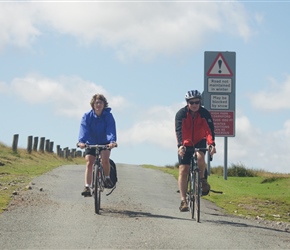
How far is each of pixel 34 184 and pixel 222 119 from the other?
24.3 ft

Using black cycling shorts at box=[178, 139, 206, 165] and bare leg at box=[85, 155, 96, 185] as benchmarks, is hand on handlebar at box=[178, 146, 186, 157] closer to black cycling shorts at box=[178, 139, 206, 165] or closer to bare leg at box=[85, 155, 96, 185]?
black cycling shorts at box=[178, 139, 206, 165]

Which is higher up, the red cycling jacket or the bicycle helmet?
the bicycle helmet

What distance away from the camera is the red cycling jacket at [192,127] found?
11.9m

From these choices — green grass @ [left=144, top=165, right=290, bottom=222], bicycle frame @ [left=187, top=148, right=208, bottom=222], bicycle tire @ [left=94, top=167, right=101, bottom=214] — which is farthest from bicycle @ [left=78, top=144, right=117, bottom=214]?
green grass @ [left=144, top=165, right=290, bottom=222]

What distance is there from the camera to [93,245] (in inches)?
357

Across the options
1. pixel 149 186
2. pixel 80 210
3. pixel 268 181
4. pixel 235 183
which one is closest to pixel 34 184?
pixel 149 186

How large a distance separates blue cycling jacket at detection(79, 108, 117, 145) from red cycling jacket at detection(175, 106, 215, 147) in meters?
1.27

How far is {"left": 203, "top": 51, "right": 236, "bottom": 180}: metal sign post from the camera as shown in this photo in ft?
70.0

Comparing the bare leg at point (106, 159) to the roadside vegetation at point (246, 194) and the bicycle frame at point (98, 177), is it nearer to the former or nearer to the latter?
the bicycle frame at point (98, 177)

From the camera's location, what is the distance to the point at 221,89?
21438mm

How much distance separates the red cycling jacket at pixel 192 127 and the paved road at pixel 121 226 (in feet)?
4.35

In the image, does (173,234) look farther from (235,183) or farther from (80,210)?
(235,183)

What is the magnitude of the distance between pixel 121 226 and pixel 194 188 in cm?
182

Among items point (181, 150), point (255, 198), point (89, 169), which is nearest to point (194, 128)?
point (181, 150)
